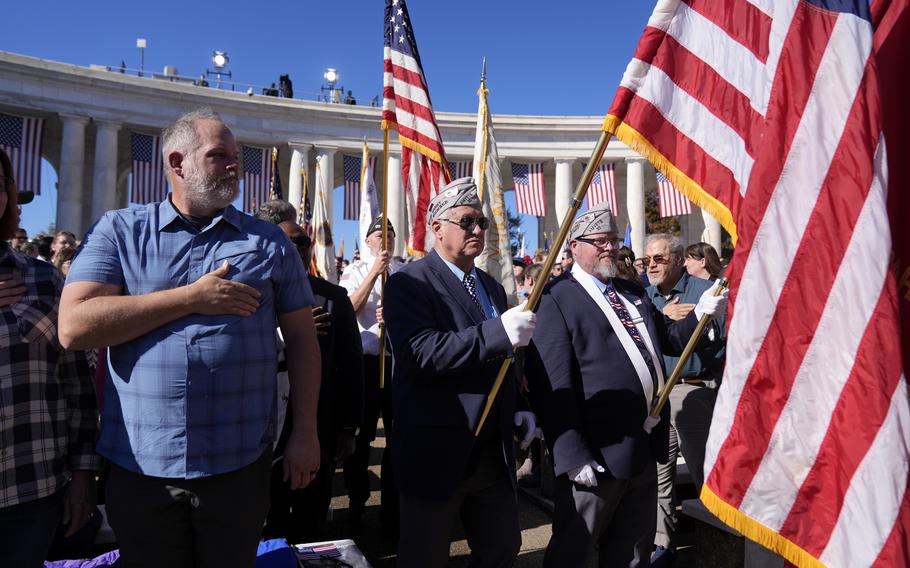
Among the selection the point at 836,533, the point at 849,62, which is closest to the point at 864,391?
the point at 836,533

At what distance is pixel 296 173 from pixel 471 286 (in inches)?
1228

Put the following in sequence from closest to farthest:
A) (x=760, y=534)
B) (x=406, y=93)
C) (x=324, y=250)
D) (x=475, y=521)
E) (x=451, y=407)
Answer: (x=760, y=534) < (x=451, y=407) < (x=475, y=521) < (x=406, y=93) < (x=324, y=250)

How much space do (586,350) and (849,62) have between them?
1.92 metres

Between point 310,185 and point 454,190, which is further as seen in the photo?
point 310,185

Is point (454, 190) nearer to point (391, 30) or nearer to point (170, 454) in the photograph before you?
point (170, 454)

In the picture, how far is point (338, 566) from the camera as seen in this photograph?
406 centimetres

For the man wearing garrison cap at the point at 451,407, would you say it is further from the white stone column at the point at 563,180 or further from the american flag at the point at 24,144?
the white stone column at the point at 563,180

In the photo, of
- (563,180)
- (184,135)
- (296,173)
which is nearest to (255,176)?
(296,173)

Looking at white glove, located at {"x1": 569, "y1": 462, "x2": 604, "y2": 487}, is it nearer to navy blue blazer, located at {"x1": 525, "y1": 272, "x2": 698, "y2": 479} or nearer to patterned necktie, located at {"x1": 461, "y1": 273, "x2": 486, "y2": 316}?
navy blue blazer, located at {"x1": 525, "y1": 272, "x2": 698, "y2": 479}

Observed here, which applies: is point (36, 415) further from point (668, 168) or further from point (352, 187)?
point (352, 187)

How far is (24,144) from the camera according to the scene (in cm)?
2786

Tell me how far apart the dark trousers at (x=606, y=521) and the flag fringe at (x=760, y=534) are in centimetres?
116

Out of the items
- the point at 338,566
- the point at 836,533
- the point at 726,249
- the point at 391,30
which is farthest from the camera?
the point at 726,249

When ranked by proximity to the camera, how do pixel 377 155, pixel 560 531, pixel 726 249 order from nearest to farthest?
pixel 560 531 → pixel 377 155 → pixel 726 249
